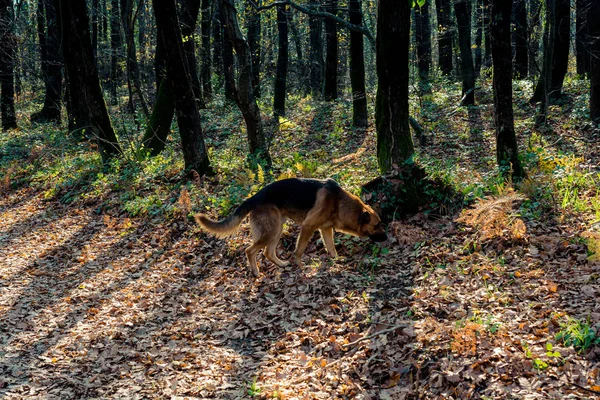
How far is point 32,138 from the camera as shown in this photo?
22.9 m

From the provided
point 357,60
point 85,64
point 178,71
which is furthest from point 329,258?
point 85,64

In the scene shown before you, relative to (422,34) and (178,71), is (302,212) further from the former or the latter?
(422,34)

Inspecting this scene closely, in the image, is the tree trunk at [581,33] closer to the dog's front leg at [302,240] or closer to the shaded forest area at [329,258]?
the shaded forest area at [329,258]

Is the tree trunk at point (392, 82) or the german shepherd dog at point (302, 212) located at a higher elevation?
the tree trunk at point (392, 82)

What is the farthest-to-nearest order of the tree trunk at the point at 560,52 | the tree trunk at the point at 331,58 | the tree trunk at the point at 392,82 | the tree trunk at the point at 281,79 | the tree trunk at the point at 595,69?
the tree trunk at the point at 281,79, the tree trunk at the point at 331,58, the tree trunk at the point at 560,52, the tree trunk at the point at 595,69, the tree trunk at the point at 392,82

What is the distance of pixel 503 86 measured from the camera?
31.3 ft

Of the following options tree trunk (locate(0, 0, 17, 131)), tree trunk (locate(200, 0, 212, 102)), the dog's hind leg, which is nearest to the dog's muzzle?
the dog's hind leg

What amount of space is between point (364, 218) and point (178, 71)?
7.47 meters

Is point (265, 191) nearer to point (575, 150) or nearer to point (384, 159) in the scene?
point (384, 159)

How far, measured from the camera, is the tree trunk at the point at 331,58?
21.8 meters

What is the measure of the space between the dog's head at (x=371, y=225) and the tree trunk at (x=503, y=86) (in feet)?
9.09

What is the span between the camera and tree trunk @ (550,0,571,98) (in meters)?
17.3

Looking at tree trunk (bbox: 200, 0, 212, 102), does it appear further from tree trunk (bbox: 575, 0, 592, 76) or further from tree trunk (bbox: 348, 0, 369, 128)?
tree trunk (bbox: 575, 0, 592, 76)

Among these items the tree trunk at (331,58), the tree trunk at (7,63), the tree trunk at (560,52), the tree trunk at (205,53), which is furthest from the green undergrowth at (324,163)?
the tree trunk at (205,53)
